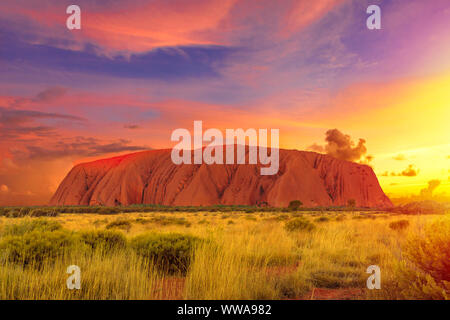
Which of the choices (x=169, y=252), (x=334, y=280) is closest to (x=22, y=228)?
(x=169, y=252)

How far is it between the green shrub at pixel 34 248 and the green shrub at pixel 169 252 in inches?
70.9

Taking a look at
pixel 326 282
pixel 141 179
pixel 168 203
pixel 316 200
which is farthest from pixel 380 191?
pixel 326 282

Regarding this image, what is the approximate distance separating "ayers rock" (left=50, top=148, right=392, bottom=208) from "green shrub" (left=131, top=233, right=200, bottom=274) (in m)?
72.6

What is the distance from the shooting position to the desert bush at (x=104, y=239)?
8.82 m

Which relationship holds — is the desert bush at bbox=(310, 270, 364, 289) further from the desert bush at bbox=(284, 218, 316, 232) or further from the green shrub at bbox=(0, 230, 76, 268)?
the desert bush at bbox=(284, 218, 316, 232)

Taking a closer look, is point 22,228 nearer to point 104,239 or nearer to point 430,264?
point 104,239

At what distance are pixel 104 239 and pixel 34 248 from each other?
6.32ft

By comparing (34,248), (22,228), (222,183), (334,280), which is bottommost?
(334,280)

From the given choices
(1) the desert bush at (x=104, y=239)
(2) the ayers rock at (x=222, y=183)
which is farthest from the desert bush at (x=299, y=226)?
(2) the ayers rock at (x=222, y=183)

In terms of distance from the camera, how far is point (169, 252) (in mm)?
7723

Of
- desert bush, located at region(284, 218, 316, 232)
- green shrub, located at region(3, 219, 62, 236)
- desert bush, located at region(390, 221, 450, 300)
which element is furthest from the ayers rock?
desert bush, located at region(390, 221, 450, 300)

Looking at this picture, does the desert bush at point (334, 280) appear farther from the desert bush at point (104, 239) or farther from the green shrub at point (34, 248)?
the green shrub at point (34, 248)
